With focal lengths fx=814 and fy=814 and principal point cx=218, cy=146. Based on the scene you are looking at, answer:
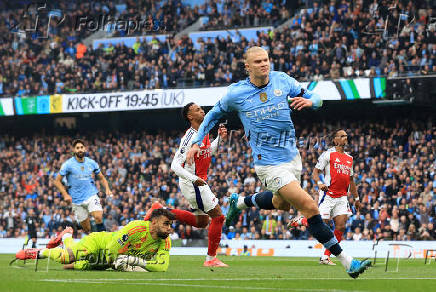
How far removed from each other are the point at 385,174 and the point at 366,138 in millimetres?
2723

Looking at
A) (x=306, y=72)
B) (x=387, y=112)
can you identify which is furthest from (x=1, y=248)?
(x=387, y=112)

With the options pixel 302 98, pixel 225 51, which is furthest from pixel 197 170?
pixel 225 51

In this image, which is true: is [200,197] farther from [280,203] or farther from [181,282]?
[181,282]

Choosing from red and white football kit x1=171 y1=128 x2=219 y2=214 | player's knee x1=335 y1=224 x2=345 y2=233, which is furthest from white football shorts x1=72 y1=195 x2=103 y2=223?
player's knee x1=335 y1=224 x2=345 y2=233

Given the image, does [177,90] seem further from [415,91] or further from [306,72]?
[415,91]

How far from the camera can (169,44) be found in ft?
115

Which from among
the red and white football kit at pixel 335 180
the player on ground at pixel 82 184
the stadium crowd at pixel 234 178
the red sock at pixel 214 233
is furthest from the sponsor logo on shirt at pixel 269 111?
the stadium crowd at pixel 234 178

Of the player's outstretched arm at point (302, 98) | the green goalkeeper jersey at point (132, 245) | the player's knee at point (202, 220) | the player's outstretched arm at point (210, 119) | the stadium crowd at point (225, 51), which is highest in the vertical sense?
the stadium crowd at point (225, 51)

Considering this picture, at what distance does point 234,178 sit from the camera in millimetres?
29375

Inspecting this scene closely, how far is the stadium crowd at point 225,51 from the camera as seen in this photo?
28.8 m

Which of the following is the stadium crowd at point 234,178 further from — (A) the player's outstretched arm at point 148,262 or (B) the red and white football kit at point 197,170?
(A) the player's outstretched arm at point 148,262

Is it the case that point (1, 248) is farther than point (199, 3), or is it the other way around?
point (199, 3)

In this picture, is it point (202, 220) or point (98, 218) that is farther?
point (98, 218)

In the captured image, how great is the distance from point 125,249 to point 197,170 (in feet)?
8.20
